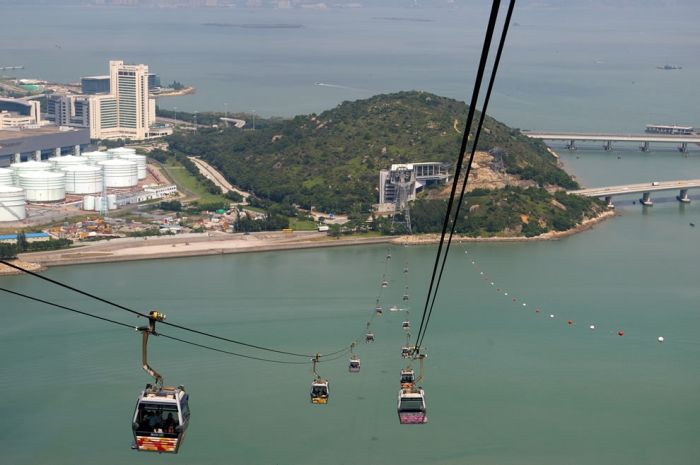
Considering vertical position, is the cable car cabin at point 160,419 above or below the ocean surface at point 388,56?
below

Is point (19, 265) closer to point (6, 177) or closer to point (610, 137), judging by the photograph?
point (6, 177)

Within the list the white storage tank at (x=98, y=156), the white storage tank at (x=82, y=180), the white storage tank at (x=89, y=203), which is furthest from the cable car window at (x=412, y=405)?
the white storage tank at (x=98, y=156)

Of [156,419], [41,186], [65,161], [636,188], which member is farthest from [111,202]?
→ [156,419]

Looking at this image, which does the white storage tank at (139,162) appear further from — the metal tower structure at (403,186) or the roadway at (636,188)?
the roadway at (636,188)

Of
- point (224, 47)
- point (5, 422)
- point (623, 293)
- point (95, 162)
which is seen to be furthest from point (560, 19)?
point (5, 422)

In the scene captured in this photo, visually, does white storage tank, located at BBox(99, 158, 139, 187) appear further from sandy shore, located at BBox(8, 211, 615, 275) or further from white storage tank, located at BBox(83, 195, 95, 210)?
sandy shore, located at BBox(8, 211, 615, 275)

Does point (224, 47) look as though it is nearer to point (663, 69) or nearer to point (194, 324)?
point (663, 69)
